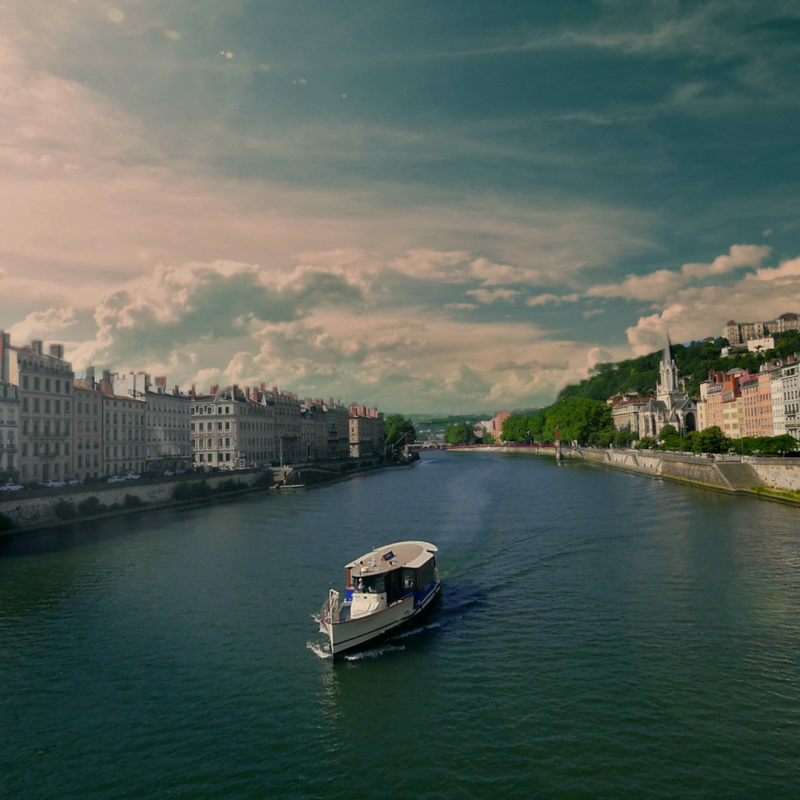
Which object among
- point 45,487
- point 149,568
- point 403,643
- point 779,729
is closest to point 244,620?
point 403,643

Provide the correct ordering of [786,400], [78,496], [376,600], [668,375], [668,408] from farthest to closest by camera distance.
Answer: [668,375]
[668,408]
[786,400]
[78,496]
[376,600]

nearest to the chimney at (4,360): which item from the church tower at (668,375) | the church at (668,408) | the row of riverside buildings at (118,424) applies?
the row of riverside buildings at (118,424)

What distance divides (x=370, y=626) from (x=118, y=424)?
235ft

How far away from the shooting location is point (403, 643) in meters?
28.5

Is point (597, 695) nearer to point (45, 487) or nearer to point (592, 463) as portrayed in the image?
point (45, 487)

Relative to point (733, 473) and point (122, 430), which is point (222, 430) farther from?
point (733, 473)

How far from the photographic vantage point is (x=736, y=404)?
5167 inches

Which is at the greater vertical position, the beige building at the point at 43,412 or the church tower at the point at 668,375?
the church tower at the point at 668,375

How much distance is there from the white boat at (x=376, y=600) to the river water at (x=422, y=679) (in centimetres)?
97

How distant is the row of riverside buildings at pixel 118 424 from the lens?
68.8m

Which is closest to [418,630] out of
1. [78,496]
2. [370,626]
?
[370,626]

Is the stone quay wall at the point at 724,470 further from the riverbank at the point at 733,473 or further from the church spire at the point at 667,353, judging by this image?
the church spire at the point at 667,353

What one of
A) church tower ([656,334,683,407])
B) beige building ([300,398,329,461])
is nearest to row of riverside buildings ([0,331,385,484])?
beige building ([300,398,329,461])

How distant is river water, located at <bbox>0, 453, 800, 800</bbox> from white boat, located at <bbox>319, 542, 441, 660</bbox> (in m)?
0.97
